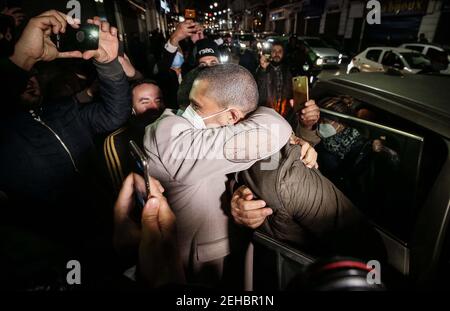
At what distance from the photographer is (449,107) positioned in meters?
1.35

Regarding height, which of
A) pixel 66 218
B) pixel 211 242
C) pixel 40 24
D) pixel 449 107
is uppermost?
pixel 40 24

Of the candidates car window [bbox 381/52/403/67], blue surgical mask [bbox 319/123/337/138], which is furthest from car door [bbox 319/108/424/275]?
car window [bbox 381/52/403/67]

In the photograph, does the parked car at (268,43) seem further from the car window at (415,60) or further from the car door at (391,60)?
the car window at (415,60)

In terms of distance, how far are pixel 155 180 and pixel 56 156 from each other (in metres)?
1.21

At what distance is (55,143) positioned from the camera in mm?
1826

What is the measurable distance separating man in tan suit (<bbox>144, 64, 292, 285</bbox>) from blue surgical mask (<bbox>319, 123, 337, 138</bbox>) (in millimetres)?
1311

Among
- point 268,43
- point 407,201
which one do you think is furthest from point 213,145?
point 268,43

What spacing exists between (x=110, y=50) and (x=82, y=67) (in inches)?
71.6

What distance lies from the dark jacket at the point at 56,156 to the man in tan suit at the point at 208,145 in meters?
0.92

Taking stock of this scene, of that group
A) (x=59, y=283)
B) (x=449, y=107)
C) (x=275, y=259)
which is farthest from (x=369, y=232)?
(x=59, y=283)

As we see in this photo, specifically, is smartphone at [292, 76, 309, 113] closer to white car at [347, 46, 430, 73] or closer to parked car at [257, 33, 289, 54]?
parked car at [257, 33, 289, 54]

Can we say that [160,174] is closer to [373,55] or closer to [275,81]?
[275,81]

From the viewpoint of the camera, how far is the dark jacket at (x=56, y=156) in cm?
167
